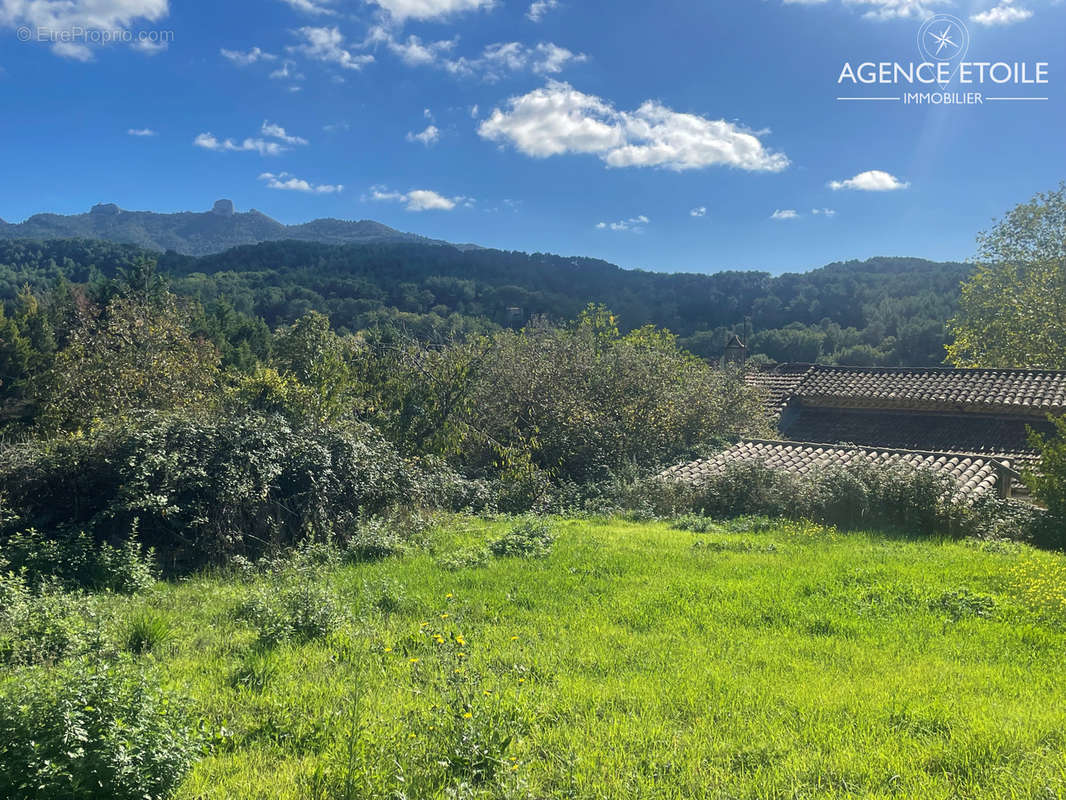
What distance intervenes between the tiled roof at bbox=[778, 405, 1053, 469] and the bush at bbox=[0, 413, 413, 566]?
1490 cm

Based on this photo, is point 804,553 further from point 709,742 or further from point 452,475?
point 452,475

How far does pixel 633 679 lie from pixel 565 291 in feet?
128

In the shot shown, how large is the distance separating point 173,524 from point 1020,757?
29.2 feet

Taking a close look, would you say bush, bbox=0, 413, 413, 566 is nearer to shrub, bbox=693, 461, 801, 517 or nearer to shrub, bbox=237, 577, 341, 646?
shrub, bbox=237, 577, 341, 646

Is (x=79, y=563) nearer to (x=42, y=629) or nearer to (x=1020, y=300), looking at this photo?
(x=42, y=629)

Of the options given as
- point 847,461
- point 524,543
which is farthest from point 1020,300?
point 524,543

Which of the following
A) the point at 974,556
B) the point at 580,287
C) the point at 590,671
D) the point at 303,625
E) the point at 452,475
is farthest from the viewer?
the point at 580,287

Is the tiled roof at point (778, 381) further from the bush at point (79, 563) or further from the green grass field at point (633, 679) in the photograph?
the bush at point (79, 563)

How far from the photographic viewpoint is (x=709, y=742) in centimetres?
369

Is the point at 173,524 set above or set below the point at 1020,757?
below

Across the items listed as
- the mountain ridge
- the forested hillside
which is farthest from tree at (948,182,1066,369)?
the mountain ridge

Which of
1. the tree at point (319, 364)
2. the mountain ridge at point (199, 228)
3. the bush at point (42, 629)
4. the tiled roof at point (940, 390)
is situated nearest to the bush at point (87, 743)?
the bush at point (42, 629)

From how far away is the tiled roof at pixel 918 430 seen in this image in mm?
→ 15945

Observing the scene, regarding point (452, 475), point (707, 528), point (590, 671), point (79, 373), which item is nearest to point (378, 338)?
point (452, 475)
